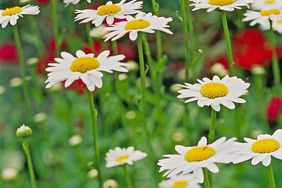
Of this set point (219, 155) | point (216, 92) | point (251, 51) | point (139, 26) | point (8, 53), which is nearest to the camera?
point (219, 155)

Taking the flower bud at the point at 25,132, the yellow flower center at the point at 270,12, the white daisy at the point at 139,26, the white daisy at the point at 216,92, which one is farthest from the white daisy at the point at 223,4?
the flower bud at the point at 25,132

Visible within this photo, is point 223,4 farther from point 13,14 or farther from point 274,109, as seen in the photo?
point 274,109

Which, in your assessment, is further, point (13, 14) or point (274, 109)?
point (274, 109)

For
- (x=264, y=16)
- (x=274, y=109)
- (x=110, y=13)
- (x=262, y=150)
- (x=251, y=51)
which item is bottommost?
(x=274, y=109)

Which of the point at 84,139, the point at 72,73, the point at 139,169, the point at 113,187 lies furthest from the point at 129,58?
the point at 72,73

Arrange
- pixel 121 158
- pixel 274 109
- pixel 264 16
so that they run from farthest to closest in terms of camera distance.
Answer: pixel 274 109 < pixel 264 16 < pixel 121 158

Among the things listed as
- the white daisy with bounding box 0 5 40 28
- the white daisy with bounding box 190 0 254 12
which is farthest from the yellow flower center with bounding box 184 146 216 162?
the white daisy with bounding box 0 5 40 28

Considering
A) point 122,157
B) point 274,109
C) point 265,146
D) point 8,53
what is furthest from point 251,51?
point 265,146
